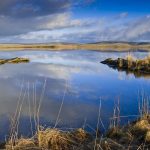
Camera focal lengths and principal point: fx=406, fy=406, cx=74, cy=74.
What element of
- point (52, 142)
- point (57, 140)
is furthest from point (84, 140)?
point (52, 142)

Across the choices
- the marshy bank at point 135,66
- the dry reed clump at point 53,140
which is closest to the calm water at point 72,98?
the dry reed clump at point 53,140

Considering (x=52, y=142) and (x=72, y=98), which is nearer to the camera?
(x=52, y=142)

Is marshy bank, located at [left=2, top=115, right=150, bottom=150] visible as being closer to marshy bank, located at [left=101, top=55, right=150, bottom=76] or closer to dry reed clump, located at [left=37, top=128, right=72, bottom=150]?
dry reed clump, located at [left=37, top=128, right=72, bottom=150]

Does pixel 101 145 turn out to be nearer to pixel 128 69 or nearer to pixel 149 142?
pixel 149 142

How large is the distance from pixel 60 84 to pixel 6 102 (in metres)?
5.18

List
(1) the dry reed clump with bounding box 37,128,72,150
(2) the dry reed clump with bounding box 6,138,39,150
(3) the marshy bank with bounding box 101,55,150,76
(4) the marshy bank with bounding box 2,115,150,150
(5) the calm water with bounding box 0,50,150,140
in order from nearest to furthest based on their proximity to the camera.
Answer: (2) the dry reed clump with bounding box 6,138,39,150 → (4) the marshy bank with bounding box 2,115,150,150 → (1) the dry reed clump with bounding box 37,128,72,150 → (5) the calm water with bounding box 0,50,150,140 → (3) the marshy bank with bounding box 101,55,150,76

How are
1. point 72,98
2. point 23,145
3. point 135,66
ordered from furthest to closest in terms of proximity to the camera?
1. point 135,66
2. point 72,98
3. point 23,145

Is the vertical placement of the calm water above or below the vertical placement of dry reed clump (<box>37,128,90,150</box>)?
below

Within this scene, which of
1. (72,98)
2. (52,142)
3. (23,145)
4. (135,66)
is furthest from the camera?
(135,66)

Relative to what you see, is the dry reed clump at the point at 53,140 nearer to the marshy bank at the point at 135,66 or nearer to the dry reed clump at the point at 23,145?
the dry reed clump at the point at 23,145

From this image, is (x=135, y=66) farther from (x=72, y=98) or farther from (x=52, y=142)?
(x=52, y=142)

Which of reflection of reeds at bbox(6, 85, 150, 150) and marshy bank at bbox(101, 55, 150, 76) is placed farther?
marshy bank at bbox(101, 55, 150, 76)

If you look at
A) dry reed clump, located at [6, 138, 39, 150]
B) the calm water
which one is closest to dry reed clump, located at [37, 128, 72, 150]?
dry reed clump, located at [6, 138, 39, 150]

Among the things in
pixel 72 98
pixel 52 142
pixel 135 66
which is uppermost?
pixel 52 142
